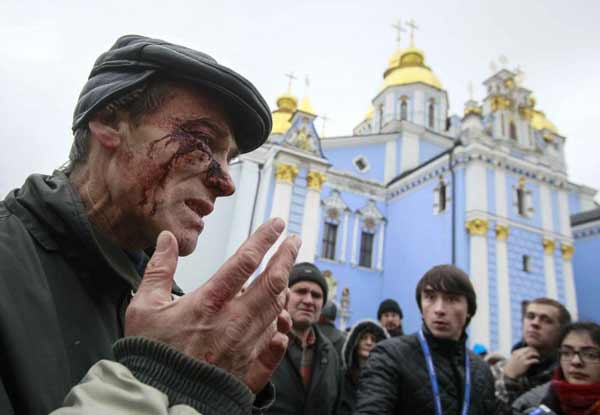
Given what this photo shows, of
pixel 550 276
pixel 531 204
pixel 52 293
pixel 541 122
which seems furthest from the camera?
pixel 541 122

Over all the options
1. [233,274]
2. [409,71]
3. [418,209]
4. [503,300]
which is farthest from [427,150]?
[233,274]

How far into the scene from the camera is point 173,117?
54.1 inches

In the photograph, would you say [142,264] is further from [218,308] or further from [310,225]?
[310,225]

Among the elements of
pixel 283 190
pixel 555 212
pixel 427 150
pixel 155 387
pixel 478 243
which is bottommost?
pixel 155 387

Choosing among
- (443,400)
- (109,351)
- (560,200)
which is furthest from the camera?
(560,200)

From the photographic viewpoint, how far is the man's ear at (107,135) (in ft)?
4.42

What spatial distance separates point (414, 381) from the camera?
2.57 metres

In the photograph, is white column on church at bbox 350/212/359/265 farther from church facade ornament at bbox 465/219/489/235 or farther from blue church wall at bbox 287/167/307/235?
church facade ornament at bbox 465/219/489/235

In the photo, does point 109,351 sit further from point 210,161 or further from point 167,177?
point 210,161

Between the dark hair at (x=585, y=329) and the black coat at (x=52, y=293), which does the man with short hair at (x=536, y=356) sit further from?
the black coat at (x=52, y=293)

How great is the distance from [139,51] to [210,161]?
0.37m

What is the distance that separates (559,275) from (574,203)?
831cm

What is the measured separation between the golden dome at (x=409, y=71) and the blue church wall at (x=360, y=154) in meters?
5.31

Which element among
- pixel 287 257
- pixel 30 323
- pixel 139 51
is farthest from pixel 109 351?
pixel 139 51
